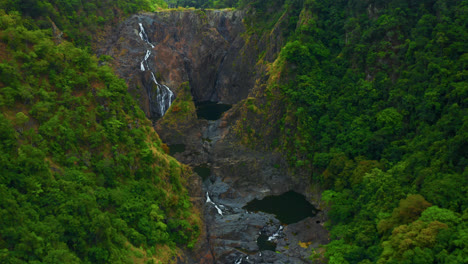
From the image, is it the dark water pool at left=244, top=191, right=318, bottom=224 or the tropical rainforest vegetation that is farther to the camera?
the dark water pool at left=244, top=191, right=318, bottom=224

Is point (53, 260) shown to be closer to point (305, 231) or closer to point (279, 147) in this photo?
point (305, 231)

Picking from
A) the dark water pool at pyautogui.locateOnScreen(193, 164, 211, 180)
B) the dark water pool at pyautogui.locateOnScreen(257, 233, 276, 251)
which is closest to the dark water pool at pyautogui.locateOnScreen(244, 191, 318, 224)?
the dark water pool at pyautogui.locateOnScreen(257, 233, 276, 251)

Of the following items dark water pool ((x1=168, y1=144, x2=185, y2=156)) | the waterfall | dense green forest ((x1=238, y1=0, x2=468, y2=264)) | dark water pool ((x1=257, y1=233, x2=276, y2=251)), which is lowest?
dark water pool ((x1=257, y1=233, x2=276, y2=251))

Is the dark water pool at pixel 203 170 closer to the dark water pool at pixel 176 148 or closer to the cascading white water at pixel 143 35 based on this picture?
the dark water pool at pixel 176 148

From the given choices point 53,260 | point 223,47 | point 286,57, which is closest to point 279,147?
point 286,57

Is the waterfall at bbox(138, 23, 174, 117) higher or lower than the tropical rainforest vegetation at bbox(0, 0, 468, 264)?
lower

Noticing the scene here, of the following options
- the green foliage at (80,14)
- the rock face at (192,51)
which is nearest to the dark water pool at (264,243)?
the green foliage at (80,14)

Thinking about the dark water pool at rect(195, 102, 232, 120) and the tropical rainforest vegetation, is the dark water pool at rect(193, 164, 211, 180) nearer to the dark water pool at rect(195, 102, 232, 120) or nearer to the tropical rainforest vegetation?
the tropical rainforest vegetation

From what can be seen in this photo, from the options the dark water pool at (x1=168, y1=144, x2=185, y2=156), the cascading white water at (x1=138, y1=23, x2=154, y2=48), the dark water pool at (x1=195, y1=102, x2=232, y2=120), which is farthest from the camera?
the cascading white water at (x1=138, y1=23, x2=154, y2=48)
